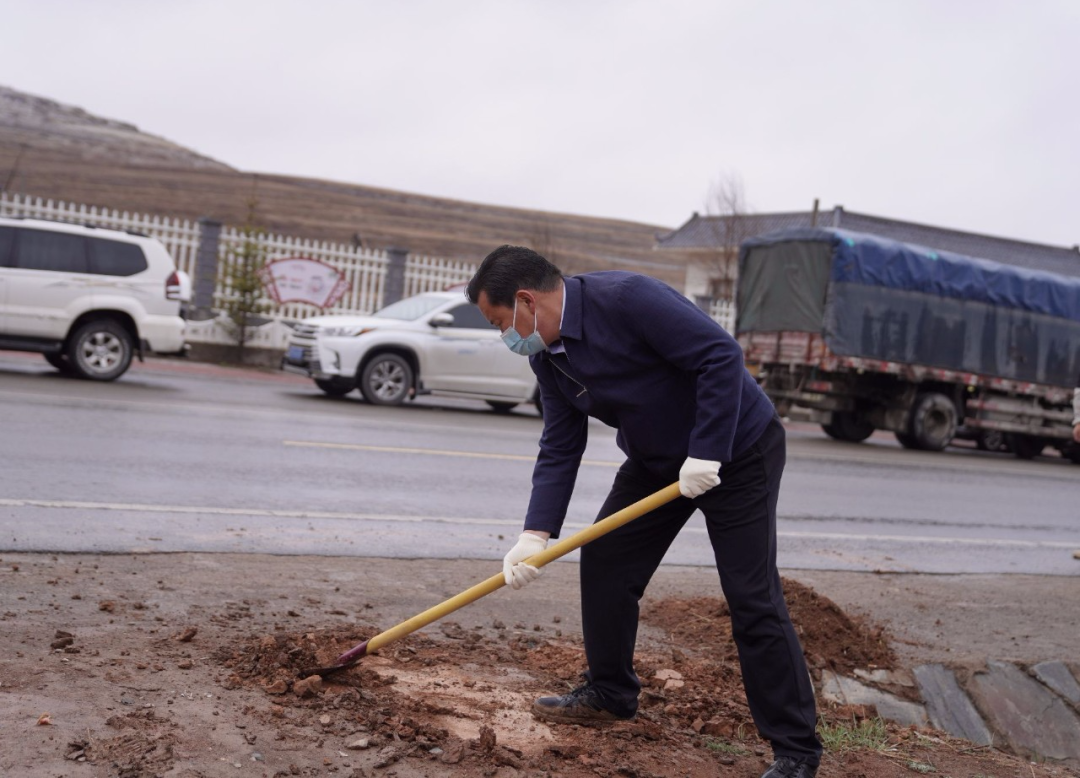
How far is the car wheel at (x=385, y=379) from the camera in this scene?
51.0 ft

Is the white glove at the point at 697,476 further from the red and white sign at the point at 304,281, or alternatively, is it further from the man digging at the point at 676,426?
A: the red and white sign at the point at 304,281

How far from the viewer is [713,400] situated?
11.8ft

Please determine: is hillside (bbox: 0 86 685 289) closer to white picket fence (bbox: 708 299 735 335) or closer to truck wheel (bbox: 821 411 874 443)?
white picket fence (bbox: 708 299 735 335)

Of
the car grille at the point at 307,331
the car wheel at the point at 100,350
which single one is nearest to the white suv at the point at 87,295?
the car wheel at the point at 100,350

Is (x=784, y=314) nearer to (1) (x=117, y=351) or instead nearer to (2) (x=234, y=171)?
(1) (x=117, y=351)

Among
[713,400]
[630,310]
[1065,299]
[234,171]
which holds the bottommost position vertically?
[713,400]

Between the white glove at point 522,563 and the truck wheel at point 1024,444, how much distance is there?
733 inches

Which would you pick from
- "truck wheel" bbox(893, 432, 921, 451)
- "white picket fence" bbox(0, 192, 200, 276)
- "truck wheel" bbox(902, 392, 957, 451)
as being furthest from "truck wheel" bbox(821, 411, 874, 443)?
"white picket fence" bbox(0, 192, 200, 276)

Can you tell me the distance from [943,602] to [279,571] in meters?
3.90

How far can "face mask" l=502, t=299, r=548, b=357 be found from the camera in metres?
3.80

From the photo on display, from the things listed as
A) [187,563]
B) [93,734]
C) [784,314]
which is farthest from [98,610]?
[784,314]

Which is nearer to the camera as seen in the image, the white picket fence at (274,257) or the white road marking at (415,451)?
the white road marking at (415,451)

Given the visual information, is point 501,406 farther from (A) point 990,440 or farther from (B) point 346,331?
(A) point 990,440

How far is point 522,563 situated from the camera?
394cm
